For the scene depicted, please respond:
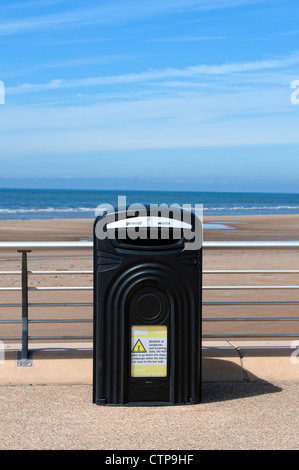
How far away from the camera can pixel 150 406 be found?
14.0 ft

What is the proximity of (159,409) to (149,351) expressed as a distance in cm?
37

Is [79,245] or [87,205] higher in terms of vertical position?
[87,205]

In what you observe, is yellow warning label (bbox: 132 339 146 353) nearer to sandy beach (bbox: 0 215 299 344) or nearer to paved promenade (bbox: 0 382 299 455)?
paved promenade (bbox: 0 382 299 455)

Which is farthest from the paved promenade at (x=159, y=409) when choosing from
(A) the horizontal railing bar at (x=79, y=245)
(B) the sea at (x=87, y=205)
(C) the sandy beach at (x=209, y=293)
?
(B) the sea at (x=87, y=205)

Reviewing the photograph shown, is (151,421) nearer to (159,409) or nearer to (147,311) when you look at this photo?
(159,409)

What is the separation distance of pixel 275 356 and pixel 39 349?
1783 mm

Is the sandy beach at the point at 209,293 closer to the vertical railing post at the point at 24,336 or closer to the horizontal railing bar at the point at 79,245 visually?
the vertical railing post at the point at 24,336

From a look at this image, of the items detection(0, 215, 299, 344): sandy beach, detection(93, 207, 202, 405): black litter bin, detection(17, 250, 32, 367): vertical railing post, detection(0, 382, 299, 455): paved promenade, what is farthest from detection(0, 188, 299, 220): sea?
detection(93, 207, 202, 405): black litter bin

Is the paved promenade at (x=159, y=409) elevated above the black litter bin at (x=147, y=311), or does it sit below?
below

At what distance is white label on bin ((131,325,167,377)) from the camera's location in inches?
167

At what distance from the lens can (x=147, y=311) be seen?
4.25 meters

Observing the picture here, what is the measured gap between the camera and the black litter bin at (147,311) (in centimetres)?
421

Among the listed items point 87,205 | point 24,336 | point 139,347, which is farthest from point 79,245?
point 87,205

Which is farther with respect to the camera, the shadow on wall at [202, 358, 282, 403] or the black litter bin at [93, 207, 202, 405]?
the shadow on wall at [202, 358, 282, 403]
